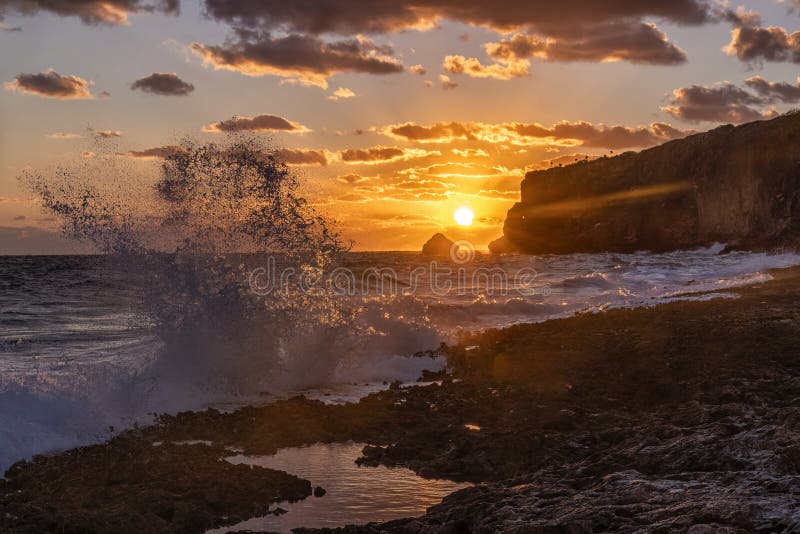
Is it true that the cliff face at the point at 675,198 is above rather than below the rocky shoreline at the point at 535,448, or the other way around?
above

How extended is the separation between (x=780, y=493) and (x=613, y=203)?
2144 inches

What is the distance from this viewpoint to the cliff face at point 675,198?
37.4 meters

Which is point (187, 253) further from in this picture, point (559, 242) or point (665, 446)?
point (559, 242)

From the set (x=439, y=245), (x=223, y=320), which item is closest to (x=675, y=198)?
(x=439, y=245)

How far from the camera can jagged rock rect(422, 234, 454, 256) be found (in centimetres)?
8112

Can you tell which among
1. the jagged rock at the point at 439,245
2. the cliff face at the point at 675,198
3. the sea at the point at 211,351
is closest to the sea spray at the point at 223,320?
the sea at the point at 211,351

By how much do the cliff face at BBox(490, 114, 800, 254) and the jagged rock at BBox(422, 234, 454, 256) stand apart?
9743 millimetres

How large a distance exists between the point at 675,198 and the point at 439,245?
119ft

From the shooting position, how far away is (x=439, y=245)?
267 ft

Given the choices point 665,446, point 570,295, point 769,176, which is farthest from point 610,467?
point 769,176

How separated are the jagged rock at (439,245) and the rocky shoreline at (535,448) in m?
69.9

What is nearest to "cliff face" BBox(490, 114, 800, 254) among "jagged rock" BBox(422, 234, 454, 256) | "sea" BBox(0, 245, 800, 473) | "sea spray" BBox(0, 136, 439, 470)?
"jagged rock" BBox(422, 234, 454, 256)

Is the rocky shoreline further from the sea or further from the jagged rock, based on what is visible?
the jagged rock

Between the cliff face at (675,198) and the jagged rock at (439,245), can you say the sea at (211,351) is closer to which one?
the cliff face at (675,198)
